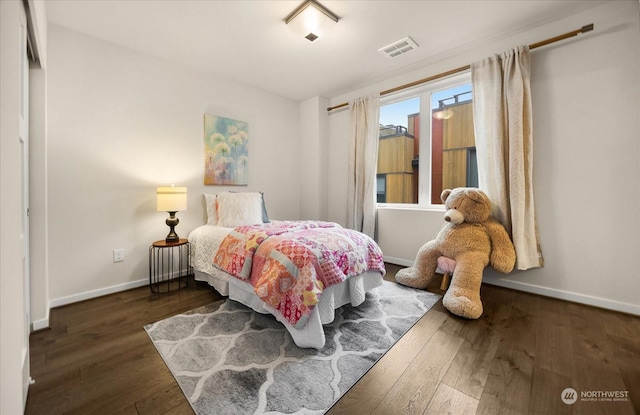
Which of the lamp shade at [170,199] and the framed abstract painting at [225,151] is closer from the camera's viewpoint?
the lamp shade at [170,199]

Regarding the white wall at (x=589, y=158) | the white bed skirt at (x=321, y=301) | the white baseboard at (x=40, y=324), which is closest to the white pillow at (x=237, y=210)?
the white bed skirt at (x=321, y=301)

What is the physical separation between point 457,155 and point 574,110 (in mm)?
1025

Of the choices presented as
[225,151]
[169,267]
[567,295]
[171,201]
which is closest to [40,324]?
[169,267]

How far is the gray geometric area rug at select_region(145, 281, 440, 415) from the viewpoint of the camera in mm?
1249

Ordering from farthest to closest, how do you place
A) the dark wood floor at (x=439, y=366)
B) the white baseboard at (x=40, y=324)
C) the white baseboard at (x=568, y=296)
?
the white baseboard at (x=568, y=296) < the white baseboard at (x=40, y=324) < the dark wood floor at (x=439, y=366)

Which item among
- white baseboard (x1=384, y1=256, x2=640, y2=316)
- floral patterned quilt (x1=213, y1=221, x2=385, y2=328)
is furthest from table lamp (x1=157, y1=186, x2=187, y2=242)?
white baseboard (x1=384, y1=256, x2=640, y2=316)

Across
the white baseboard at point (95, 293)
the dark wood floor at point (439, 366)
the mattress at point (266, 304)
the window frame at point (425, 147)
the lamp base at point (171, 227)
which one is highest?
the window frame at point (425, 147)

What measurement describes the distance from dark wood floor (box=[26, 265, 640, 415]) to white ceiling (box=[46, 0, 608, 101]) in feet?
8.32

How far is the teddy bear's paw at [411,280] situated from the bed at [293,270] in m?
0.52

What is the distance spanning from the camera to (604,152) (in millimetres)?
2158

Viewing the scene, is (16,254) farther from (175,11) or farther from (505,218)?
(505,218)

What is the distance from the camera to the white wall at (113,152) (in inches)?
90.5

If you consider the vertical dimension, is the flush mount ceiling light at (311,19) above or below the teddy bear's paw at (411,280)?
above

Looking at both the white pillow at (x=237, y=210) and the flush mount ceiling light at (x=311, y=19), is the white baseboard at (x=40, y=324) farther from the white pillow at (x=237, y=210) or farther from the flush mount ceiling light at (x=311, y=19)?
the flush mount ceiling light at (x=311, y=19)
